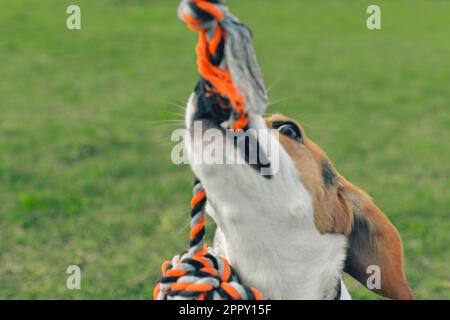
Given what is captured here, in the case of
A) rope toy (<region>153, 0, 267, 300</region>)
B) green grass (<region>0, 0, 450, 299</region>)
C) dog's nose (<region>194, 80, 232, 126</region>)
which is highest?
rope toy (<region>153, 0, 267, 300</region>)

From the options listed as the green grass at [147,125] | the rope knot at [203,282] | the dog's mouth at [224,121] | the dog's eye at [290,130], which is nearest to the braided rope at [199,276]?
the rope knot at [203,282]

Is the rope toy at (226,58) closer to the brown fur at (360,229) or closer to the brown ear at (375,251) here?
the brown fur at (360,229)

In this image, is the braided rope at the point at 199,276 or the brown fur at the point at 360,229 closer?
the braided rope at the point at 199,276

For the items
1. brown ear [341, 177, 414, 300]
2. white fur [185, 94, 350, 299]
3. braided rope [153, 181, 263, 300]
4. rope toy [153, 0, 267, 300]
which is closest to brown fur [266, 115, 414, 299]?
brown ear [341, 177, 414, 300]

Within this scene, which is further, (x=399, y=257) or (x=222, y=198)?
(x=399, y=257)

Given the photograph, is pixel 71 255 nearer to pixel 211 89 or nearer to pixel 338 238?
pixel 338 238

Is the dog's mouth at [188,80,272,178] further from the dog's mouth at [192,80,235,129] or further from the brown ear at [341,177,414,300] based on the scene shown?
the brown ear at [341,177,414,300]

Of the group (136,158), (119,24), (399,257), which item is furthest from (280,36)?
(399,257)

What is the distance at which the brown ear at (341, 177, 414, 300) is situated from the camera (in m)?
2.56

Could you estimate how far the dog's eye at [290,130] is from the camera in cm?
248

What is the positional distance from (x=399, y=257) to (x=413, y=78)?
7.59m

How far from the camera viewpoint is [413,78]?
32.1 feet


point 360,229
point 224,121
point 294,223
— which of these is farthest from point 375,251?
point 224,121

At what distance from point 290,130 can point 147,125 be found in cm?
508
